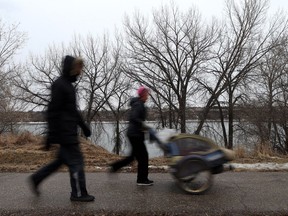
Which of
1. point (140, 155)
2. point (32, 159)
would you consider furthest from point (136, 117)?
point (32, 159)

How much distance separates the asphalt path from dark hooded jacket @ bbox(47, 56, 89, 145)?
91cm

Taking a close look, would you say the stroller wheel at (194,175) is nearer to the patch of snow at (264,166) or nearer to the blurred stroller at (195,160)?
the blurred stroller at (195,160)

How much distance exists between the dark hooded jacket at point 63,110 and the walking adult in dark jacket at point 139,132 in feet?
4.10

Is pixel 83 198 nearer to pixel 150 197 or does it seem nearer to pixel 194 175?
pixel 150 197

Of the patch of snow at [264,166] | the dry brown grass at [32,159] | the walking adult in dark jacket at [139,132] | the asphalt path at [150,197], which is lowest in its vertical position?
the asphalt path at [150,197]

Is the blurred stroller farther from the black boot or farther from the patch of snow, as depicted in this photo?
the patch of snow

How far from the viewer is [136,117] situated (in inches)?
248

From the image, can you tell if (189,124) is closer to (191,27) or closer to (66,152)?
(191,27)

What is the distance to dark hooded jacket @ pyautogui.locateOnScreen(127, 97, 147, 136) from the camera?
631cm

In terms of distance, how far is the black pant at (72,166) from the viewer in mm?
5332

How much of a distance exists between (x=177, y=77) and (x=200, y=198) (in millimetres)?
33005

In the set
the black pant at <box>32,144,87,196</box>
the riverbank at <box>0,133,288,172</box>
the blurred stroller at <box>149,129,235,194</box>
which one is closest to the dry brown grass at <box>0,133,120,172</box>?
the riverbank at <box>0,133,288,172</box>

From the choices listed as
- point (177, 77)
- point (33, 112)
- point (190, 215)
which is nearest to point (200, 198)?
point (190, 215)

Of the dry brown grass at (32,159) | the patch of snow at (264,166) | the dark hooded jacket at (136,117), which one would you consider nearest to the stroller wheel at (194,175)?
the dark hooded jacket at (136,117)
